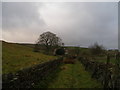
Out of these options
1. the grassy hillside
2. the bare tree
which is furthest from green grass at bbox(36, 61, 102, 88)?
the bare tree

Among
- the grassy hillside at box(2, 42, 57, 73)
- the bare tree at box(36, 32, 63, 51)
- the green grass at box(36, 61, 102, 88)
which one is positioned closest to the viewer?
the green grass at box(36, 61, 102, 88)

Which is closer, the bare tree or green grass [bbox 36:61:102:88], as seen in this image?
green grass [bbox 36:61:102:88]

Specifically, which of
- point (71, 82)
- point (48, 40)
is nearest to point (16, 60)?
point (71, 82)

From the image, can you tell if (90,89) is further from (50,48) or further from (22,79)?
(50,48)

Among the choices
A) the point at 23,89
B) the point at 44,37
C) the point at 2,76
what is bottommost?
the point at 23,89

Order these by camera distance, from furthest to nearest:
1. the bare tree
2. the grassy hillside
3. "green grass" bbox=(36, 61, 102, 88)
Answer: the bare tree
the grassy hillside
"green grass" bbox=(36, 61, 102, 88)

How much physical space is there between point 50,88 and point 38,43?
177 feet

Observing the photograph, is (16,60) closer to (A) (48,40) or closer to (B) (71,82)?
(B) (71,82)

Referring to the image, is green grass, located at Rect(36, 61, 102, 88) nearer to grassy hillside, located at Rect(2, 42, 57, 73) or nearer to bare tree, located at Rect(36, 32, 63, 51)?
grassy hillside, located at Rect(2, 42, 57, 73)

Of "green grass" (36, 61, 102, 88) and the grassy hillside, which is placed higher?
the grassy hillside

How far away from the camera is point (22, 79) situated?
774 cm

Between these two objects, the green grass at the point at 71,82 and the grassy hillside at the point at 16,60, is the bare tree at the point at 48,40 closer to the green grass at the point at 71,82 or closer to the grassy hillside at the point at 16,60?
the grassy hillside at the point at 16,60

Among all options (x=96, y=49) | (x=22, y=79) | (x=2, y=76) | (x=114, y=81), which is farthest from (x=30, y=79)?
(x=96, y=49)

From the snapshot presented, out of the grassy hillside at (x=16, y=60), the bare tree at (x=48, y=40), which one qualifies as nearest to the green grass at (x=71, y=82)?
the grassy hillside at (x=16, y=60)
